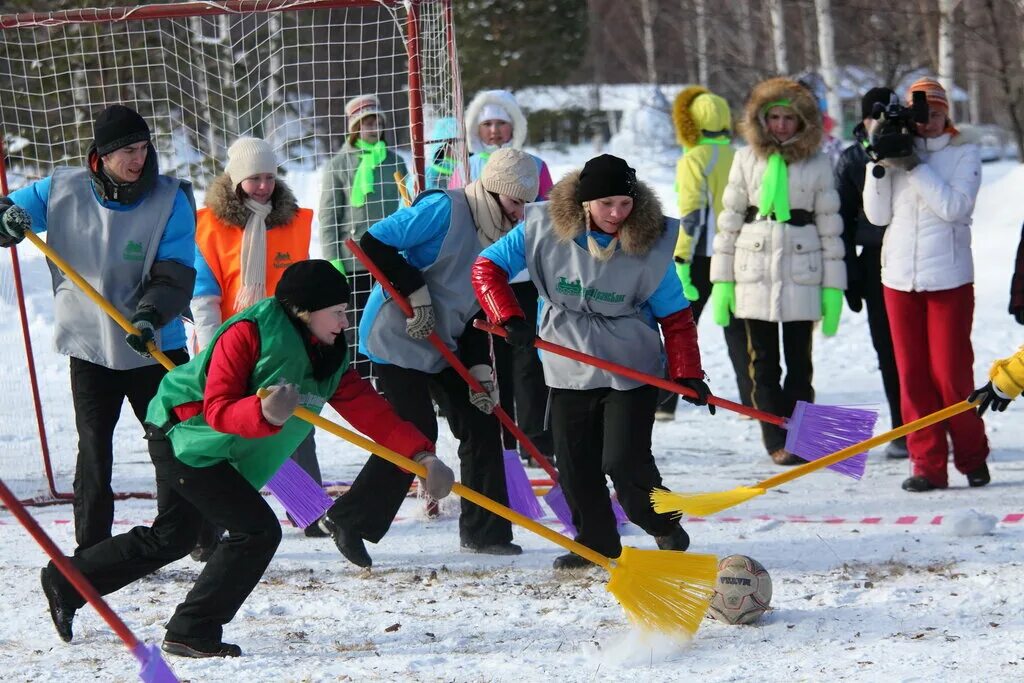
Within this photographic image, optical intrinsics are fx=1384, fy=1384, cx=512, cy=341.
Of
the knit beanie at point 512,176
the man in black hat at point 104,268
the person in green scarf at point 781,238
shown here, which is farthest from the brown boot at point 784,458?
the man in black hat at point 104,268

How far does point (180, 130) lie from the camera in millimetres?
9289

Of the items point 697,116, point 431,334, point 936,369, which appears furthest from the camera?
point 697,116

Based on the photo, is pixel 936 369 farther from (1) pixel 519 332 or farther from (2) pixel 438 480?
(2) pixel 438 480

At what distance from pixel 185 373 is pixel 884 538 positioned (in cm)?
294

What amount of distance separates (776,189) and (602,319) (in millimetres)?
2273

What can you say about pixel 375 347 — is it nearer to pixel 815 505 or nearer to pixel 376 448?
pixel 376 448

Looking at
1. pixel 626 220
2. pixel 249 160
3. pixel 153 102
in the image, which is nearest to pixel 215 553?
pixel 626 220

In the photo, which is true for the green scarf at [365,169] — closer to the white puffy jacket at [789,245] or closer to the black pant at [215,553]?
the white puffy jacket at [789,245]

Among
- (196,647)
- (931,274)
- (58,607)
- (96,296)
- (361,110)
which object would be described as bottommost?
(196,647)

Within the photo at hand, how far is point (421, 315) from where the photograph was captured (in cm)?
516

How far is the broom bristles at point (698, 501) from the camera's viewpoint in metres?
4.75

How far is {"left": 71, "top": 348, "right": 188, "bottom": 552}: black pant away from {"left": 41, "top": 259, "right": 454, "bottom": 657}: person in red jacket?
72cm

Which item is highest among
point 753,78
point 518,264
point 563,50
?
point 563,50

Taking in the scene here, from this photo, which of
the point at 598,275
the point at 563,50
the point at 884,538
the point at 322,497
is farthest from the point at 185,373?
the point at 563,50
